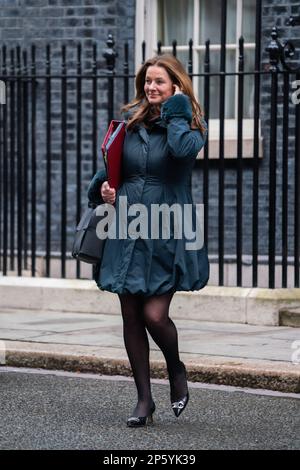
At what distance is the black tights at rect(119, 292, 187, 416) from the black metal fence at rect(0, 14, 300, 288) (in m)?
3.58

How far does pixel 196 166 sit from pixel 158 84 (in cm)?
547

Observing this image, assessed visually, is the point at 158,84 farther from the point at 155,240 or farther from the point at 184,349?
the point at 184,349

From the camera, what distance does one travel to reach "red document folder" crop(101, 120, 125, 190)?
5449 mm

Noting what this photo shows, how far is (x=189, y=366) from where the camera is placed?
6.88 metres

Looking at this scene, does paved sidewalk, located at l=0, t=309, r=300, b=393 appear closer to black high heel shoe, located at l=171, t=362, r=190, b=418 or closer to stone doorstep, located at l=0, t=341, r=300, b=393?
stone doorstep, located at l=0, t=341, r=300, b=393

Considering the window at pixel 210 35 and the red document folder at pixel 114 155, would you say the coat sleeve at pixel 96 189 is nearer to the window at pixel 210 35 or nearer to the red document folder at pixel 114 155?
the red document folder at pixel 114 155

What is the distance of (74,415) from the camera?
19.0ft

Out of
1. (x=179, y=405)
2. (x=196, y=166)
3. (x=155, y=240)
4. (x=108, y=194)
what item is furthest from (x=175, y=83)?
(x=196, y=166)

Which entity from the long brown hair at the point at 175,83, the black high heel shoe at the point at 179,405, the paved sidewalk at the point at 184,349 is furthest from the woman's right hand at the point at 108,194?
the paved sidewalk at the point at 184,349

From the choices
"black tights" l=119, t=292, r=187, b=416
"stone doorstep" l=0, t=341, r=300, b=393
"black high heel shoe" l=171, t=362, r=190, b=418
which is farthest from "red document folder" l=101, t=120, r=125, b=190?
"stone doorstep" l=0, t=341, r=300, b=393

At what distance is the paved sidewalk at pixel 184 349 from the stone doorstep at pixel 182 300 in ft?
0.34

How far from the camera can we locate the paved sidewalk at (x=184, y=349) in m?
6.75

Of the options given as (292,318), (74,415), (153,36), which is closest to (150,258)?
(74,415)

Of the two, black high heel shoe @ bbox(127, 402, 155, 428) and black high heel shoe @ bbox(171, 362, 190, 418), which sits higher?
black high heel shoe @ bbox(171, 362, 190, 418)
